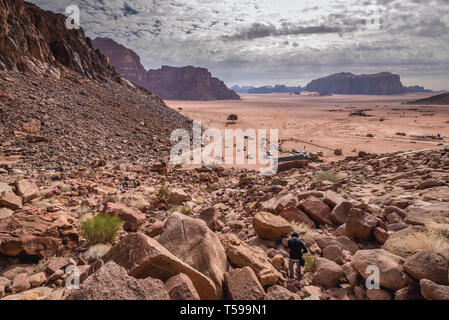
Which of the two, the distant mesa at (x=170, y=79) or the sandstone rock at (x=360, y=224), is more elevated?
the distant mesa at (x=170, y=79)

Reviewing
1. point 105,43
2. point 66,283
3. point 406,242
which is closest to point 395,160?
point 406,242

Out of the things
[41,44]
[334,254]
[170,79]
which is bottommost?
[334,254]

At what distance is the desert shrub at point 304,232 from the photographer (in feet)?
15.2

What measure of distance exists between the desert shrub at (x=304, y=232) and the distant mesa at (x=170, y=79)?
138312mm

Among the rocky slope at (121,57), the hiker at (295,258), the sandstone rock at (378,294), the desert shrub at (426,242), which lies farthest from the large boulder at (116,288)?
the rocky slope at (121,57)

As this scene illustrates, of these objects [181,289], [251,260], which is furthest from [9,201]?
[251,260]

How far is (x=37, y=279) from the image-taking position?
133 inches

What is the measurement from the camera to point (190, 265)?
10.8ft

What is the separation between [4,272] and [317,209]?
247 inches

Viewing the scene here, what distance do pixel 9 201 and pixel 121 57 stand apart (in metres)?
175

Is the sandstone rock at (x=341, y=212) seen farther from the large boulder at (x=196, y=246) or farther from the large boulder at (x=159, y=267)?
the large boulder at (x=159, y=267)

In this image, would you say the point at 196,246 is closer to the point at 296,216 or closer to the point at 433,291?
the point at 433,291
